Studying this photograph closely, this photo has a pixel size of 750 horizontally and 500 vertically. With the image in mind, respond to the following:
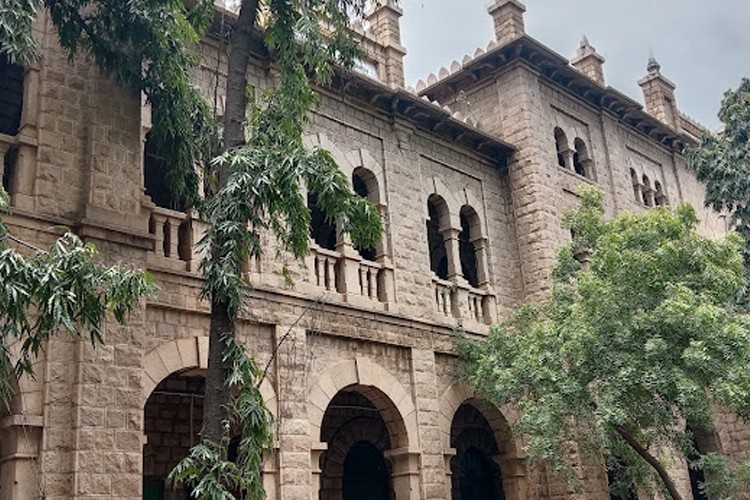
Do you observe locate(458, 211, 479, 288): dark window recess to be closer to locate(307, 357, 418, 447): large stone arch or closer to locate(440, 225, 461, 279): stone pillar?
locate(440, 225, 461, 279): stone pillar

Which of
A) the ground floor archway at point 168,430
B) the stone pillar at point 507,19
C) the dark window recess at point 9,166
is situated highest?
the stone pillar at point 507,19

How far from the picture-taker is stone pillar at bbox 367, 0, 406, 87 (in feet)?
52.7

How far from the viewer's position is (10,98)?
13102 millimetres

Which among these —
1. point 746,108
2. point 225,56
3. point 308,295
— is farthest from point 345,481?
point 746,108

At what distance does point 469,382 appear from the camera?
14531 mm

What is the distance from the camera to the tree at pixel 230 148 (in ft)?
25.7

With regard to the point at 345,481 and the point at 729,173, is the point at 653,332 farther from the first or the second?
the point at 729,173

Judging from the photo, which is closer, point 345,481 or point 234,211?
point 234,211

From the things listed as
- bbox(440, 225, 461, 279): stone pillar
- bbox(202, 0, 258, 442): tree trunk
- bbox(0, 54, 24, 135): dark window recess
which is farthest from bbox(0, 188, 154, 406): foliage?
bbox(440, 225, 461, 279): stone pillar

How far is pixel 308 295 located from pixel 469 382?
11.6ft

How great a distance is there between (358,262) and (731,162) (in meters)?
8.85

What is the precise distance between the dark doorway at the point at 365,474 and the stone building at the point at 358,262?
36mm

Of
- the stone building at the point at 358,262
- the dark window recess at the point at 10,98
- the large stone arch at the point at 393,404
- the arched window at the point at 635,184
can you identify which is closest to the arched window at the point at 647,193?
the stone building at the point at 358,262

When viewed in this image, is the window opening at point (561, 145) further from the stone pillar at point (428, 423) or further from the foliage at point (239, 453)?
the foliage at point (239, 453)
